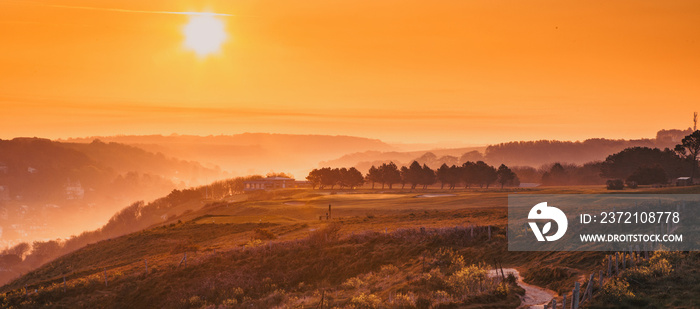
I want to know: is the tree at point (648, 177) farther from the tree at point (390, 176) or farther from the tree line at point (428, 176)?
the tree at point (390, 176)

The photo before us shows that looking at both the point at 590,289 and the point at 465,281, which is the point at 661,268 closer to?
the point at 590,289

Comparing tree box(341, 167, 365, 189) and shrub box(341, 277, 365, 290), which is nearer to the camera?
shrub box(341, 277, 365, 290)

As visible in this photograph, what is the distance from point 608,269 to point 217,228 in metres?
58.9

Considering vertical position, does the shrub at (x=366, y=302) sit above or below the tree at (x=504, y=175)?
below

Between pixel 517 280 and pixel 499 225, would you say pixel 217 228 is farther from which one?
pixel 517 280

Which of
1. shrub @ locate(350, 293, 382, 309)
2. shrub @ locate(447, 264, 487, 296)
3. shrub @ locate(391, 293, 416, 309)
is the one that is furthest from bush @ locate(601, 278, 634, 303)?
shrub @ locate(350, 293, 382, 309)

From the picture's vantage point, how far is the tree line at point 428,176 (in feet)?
419

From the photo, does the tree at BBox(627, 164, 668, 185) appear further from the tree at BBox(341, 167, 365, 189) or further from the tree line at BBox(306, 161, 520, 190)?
the tree at BBox(341, 167, 365, 189)

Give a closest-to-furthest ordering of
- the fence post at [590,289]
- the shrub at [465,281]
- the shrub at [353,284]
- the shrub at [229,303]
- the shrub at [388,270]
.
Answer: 1. the fence post at [590,289]
2. the shrub at [465,281]
3. the shrub at [353,284]
4. the shrub at [229,303]
5. the shrub at [388,270]

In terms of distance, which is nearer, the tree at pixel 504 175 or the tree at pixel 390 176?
the tree at pixel 504 175

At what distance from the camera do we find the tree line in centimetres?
12769

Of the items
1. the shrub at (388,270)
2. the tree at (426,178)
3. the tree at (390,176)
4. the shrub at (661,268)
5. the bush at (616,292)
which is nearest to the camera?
the bush at (616,292)

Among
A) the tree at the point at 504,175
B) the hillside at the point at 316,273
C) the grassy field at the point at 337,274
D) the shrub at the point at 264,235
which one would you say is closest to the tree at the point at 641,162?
the tree at the point at 504,175

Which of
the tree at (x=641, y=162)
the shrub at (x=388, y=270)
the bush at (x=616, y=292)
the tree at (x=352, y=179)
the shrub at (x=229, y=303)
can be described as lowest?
the shrub at (x=229, y=303)
